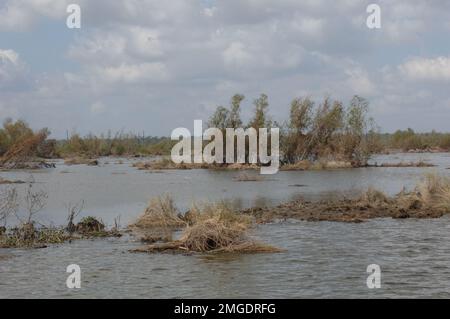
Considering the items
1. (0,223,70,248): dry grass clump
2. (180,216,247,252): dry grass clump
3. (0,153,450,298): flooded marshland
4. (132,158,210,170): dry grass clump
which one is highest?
(132,158,210,170): dry grass clump

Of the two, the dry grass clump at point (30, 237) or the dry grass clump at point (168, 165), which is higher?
the dry grass clump at point (168, 165)

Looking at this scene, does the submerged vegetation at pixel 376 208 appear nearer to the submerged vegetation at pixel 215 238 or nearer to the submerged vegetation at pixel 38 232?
the submerged vegetation at pixel 215 238

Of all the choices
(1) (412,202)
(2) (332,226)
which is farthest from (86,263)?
(1) (412,202)

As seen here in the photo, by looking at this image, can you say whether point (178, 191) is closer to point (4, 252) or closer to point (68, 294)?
point (4, 252)

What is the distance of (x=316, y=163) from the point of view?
224ft

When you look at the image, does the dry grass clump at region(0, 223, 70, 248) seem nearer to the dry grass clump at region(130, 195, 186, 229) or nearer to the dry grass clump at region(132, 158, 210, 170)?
the dry grass clump at region(130, 195, 186, 229)

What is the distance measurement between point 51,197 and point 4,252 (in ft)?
62.2

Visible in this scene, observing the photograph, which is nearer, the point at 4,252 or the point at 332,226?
the point at 4,252

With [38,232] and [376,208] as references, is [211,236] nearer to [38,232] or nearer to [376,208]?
[38,232]

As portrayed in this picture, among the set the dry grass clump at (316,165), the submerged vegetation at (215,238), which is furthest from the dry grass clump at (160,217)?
the dry grass clump at (316,165)

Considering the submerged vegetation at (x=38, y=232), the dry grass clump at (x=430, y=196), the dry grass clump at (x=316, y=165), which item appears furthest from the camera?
the dry grass clump at (x=316, y=165)

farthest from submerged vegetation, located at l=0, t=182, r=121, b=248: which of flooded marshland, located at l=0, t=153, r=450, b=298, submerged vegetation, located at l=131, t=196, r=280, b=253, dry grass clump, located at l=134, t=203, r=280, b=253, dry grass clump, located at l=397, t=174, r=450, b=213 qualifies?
dry grass clump, located at l=397, t=174, r=450, b=213

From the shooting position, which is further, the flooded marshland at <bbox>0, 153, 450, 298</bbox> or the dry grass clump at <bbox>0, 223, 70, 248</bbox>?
the dry grass clump at <bbox>0, 223, 70, 248</bbox>

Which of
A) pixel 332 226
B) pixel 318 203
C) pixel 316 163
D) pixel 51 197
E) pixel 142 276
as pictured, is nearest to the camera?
pixel 142 276
